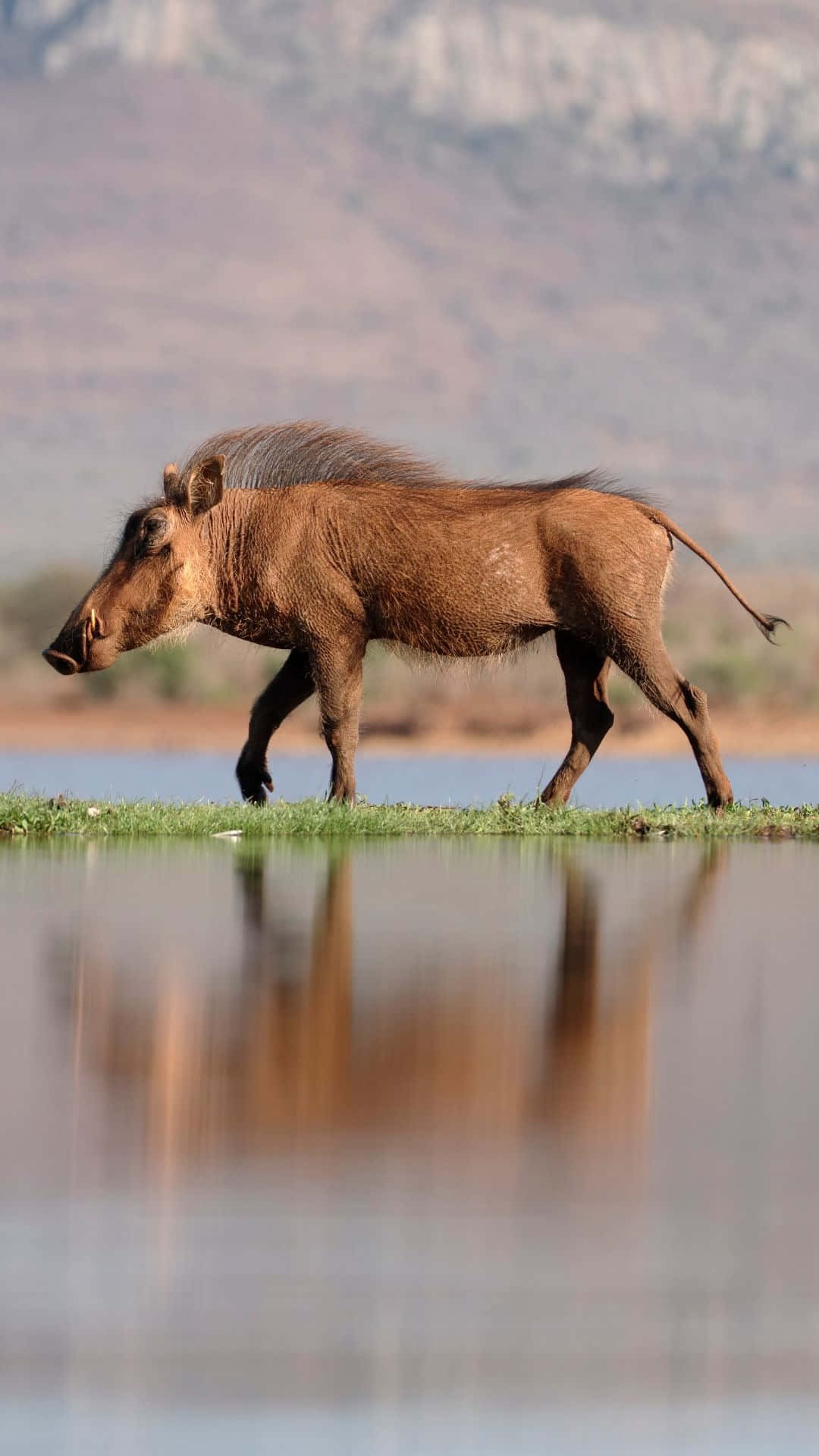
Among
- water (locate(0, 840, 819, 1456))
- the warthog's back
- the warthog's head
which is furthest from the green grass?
water (locate(0, 840, 819, 1456))

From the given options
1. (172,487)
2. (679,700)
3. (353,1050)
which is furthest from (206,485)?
(353,1050)

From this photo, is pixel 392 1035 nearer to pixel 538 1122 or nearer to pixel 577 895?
pixel 538 1122

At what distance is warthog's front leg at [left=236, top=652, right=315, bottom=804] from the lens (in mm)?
12938

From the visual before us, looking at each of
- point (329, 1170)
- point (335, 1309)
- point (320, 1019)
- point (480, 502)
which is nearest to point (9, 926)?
point (320, 1019)

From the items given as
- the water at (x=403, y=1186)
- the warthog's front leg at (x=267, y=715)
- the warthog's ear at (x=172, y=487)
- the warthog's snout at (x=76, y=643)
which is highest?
the warthog's ear at (x=172, y=487)

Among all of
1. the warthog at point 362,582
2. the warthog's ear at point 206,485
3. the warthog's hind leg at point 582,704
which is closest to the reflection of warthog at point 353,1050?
the warthog at point 362,582

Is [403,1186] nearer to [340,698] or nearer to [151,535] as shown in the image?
[340,698]

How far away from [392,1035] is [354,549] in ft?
23.7

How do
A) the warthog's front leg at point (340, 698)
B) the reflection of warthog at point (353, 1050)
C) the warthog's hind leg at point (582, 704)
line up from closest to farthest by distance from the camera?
the reflection of warthog at point (353, 1050)
the warthog's front leg at point (340, 698)
the warthog's hind leg at point (582, 704)

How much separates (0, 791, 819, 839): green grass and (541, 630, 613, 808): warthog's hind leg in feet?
1.35

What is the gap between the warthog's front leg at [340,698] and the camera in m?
12.4

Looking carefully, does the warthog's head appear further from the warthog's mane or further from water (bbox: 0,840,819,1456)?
water (bbox: 0,840,819,1456)

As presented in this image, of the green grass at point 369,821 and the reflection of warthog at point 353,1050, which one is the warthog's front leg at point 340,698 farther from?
the reflection of warthog at point 353,1050

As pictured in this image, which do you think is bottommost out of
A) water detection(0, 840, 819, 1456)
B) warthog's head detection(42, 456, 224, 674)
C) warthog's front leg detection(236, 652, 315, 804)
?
water detection(0, 840, 819, 1456)
